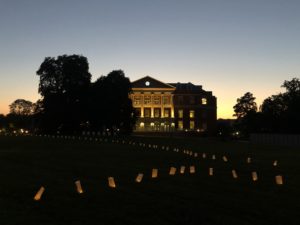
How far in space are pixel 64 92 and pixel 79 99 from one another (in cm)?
426

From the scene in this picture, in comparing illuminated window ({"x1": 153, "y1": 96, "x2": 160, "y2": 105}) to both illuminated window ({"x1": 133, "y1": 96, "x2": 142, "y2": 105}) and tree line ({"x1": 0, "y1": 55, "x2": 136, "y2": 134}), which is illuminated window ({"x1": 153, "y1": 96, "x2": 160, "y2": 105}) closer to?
illuminated window ({"x1": 133, "y1": 96, "x2": 142, "y2": 105})

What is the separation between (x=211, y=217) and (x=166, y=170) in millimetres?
11496

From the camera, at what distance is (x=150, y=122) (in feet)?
463

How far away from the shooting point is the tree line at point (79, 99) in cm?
8869

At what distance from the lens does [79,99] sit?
9094cm

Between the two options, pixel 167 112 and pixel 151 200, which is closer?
pixel 151 200

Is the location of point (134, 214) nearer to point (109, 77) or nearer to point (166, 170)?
point (166, 170)

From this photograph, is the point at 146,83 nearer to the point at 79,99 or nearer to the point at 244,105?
the point at 244,105

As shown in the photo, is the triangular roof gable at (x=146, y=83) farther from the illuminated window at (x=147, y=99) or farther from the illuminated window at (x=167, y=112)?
the illuminated window at (x=167, y=112)

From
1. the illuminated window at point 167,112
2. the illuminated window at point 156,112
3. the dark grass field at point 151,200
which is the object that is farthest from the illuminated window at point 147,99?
the dark grass field at point 151,200

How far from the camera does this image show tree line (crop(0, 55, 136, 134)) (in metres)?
88.7

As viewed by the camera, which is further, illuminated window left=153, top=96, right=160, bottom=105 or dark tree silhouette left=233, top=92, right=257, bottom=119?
illuminated window left=153, top=96, right=160, bottom=105

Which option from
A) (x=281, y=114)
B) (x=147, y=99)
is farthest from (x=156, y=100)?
(x=281, y=114)

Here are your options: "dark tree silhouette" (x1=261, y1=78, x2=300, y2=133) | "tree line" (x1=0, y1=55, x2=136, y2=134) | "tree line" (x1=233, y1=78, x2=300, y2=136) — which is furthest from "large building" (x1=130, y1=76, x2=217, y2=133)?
"dark tree silhouette" (x1=261, y1=78, x2=300, y2=133)
